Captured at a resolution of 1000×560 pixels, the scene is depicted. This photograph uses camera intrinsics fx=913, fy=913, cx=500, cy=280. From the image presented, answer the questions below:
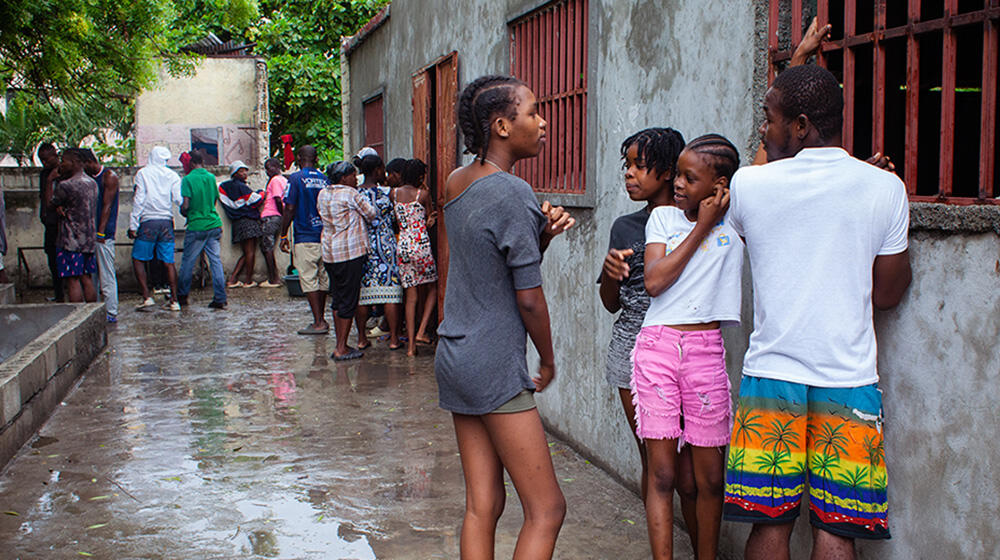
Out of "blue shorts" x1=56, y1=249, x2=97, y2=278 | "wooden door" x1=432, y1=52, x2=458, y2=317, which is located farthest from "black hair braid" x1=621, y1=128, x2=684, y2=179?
"blue shorts" x1=56, y1=249, x2=97, y2=278

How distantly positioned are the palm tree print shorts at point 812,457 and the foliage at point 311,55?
1990cm

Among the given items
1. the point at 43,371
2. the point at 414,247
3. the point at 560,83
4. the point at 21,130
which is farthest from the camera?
the point at 21,130

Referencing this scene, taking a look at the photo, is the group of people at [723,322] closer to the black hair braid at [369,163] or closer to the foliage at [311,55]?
the black hair braid at [369,163]

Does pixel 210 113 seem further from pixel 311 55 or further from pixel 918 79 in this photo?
pixel 918 79

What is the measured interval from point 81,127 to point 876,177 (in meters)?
22.6

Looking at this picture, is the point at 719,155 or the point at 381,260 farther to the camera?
the point at 381,260

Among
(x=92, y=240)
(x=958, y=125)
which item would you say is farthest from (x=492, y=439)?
(x=92, y=240)

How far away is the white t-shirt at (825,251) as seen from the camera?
252 centimetres

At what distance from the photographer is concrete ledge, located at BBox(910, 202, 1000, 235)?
248cm

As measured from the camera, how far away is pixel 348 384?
736cm

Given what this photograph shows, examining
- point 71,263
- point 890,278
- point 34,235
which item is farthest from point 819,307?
point 34,235

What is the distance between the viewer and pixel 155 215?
11.3m

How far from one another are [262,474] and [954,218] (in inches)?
150

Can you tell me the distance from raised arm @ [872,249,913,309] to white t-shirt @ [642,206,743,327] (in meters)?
0.55
